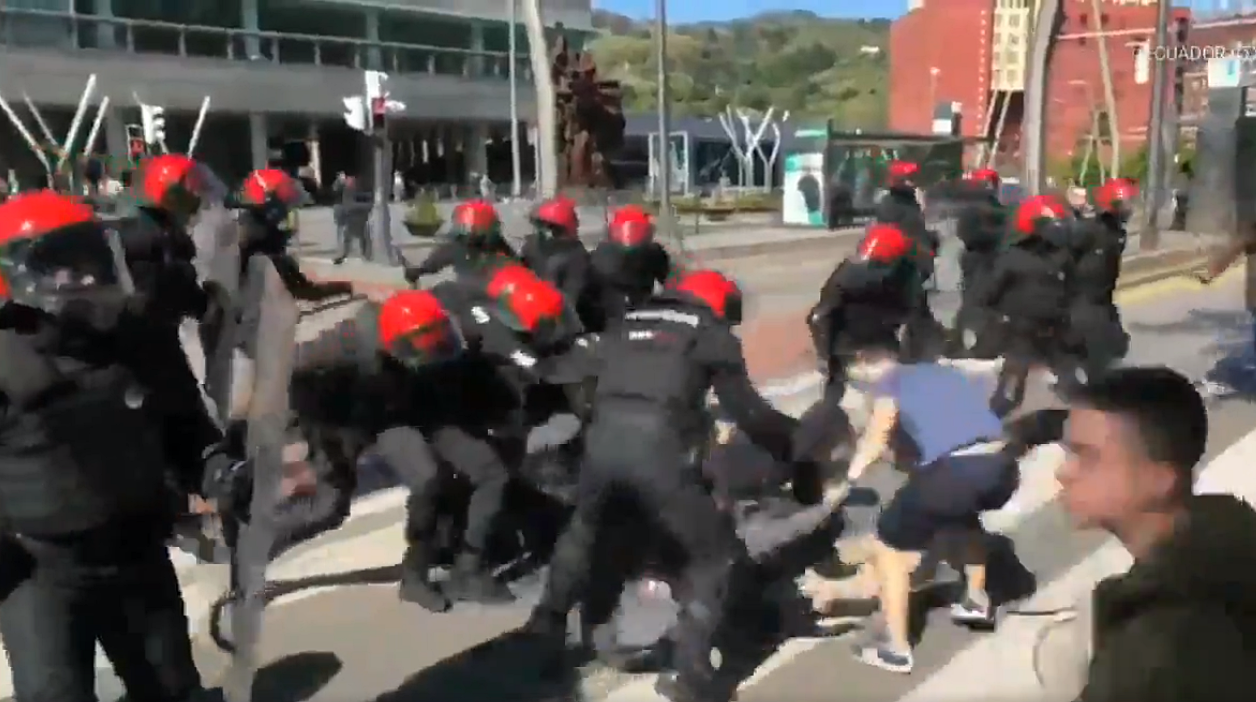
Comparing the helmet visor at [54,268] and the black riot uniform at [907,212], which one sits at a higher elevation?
the helmet visor at [54,268]

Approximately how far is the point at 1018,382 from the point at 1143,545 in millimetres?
6838

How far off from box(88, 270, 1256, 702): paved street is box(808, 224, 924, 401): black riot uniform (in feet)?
4.09

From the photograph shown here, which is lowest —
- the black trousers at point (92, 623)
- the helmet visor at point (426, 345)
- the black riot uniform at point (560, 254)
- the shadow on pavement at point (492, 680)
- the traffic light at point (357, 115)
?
the shadow on pavement at point (492, 680)

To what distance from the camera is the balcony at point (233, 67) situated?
36906 mm

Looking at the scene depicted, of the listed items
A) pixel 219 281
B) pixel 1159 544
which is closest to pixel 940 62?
pixel 219 281

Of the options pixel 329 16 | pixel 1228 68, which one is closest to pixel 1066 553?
pixel 1228 68

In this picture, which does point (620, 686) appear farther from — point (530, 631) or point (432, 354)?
point (432, 354)

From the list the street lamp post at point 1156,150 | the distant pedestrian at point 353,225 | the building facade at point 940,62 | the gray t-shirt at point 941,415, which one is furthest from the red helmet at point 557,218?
the building facade at point 940,62

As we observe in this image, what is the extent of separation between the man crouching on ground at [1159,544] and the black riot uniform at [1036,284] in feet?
19.9

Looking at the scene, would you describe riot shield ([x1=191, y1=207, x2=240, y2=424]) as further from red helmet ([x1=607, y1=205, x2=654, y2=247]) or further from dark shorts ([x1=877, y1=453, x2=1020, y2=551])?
dark shorts ([x1=877, y1=453, x2=1020, y2=551])

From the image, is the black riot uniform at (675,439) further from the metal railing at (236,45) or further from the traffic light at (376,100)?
the metal railing at (236,45)

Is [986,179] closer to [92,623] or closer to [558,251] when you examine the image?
[558,251]

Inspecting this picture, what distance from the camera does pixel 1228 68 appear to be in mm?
24750

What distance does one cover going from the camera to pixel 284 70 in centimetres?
4325
